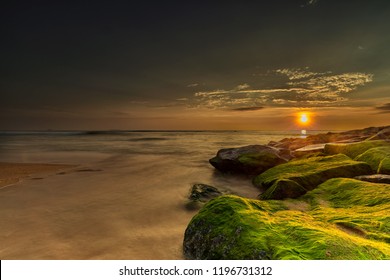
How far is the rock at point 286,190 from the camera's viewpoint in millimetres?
6723

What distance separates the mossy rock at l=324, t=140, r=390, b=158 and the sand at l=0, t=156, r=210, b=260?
689cm

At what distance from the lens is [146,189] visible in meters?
9.70

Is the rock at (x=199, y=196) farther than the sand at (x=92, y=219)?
Yes

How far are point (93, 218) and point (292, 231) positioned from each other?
15.0ft

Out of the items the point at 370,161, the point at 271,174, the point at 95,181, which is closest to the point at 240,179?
the point at 271,174

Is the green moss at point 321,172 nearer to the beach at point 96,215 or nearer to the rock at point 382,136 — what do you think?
Answer: the beach at point 96,215

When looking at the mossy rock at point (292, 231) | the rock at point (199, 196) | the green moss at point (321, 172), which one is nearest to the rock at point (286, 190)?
the green moss at point (321, 172)

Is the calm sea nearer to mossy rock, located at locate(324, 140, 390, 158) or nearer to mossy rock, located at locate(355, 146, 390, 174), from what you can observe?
mossy rock, located at locate(355, 146, 390, 174)

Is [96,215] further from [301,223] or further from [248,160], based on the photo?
[248,160]

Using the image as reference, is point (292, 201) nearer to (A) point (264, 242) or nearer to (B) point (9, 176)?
(A) point (264, 242)

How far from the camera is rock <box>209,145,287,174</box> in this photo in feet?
38.7

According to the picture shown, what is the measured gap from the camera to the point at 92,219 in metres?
6.29

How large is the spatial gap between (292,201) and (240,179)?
537cm

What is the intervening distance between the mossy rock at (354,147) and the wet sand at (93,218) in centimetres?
473
